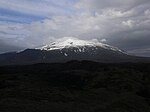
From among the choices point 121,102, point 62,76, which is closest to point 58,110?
point 121,102

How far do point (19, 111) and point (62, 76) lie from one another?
257ft

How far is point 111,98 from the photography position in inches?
2891

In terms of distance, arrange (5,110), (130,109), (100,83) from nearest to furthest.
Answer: (5,110)
(130,109)
(100,83)

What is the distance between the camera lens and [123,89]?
299ft

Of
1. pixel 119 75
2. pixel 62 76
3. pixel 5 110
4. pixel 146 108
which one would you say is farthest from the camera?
pixel 62 76

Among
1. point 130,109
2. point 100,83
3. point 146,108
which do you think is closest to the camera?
point 130,109

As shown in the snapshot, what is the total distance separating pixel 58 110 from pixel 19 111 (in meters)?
7.21

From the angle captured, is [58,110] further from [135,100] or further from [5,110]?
[135,100]

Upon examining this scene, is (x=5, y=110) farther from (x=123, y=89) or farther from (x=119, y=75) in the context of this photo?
(x=119, y=75)

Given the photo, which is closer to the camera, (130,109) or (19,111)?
(19,111)

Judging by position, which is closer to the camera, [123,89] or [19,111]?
[19,111]

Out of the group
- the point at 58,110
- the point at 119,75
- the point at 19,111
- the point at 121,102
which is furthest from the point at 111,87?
the point at 19,111

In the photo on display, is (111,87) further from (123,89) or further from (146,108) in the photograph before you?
(146,108)

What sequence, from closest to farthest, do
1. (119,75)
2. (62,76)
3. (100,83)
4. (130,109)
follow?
1. (130,109)
2. (100,83)
3. (119,75)
4. (62,76)
